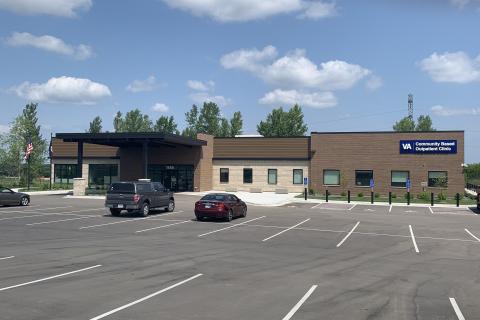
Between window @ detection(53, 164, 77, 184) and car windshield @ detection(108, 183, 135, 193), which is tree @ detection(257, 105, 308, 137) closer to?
window @ detection(53, 164, 77, 184)

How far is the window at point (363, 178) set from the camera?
51469 mm

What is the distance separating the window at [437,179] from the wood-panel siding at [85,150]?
3369 cm

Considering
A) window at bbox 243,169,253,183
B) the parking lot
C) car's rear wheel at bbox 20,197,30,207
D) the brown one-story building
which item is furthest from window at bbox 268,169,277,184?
the parking lot

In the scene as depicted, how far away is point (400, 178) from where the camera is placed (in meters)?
50.6

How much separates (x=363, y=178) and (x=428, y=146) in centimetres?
684

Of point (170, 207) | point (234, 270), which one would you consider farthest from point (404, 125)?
point (234, 270)

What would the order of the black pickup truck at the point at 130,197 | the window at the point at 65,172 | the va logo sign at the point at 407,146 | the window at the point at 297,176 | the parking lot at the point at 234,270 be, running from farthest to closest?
the window at the point at 65,172, the window at the point at 297,176, the va logo sign at the point at 407,146, the black pickup truck at the point at 130,197, the parking lot at the point at 234,270

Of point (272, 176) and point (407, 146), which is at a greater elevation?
point (407, 146)

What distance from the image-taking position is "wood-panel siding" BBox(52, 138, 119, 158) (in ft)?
196

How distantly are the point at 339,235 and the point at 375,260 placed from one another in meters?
6.32

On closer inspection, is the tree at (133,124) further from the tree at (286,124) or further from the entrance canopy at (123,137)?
the entrance canopy at (123,137)

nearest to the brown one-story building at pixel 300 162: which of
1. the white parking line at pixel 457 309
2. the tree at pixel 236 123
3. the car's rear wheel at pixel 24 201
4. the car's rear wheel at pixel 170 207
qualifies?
the car's rear wheel at pixel 24 201

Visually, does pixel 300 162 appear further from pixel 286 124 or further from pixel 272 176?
pixel 286 124

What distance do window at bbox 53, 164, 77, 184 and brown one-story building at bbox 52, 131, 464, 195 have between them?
179 inches
